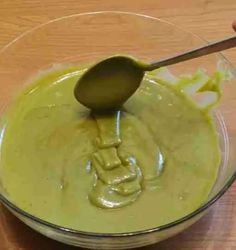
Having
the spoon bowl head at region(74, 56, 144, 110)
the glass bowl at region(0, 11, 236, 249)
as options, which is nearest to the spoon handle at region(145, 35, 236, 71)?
the spoon bowl head at region(74, 56, 144, 110)

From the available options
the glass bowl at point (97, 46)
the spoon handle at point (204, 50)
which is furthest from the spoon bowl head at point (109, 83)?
the glass bowl at point (97, 46)

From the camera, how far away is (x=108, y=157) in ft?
3.46

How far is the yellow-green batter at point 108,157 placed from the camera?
99 cm

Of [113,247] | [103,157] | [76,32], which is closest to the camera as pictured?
[113,247]

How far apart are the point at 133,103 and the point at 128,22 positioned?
181mm

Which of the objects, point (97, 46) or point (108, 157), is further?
point (97, 46)

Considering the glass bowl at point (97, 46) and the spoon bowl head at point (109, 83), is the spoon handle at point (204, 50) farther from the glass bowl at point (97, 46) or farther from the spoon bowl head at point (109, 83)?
the glass bowl at point (97, 46)

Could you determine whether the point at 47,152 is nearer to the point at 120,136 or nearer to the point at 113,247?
the point at 120,136

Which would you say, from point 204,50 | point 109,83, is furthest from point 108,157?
point 204,50

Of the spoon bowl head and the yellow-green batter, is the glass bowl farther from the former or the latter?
the spoon bowl head

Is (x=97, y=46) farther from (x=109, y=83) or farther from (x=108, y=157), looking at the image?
(x=108, y=157)

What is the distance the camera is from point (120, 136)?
43.9 inches

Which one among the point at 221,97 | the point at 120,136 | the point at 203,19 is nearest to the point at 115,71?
the point at 120,136

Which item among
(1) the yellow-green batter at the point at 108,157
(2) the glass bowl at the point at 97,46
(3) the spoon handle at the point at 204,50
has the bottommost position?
(1) the yellow-green batter at the point at 108,157
